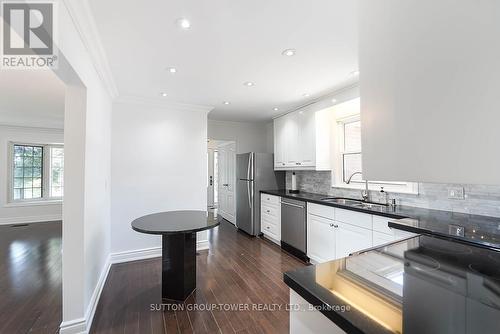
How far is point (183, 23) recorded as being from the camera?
168 cm

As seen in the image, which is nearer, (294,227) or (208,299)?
(208,299)

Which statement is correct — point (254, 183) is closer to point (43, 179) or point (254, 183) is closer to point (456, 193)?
point (456, 193)

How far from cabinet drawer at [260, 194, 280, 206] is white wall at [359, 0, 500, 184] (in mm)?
3253

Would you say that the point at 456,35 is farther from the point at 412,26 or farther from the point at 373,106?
the point at 373,106

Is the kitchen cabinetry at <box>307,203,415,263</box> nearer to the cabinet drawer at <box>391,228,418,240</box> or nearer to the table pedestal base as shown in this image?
the cabinet drawer at <box>391,228,418,240</box>

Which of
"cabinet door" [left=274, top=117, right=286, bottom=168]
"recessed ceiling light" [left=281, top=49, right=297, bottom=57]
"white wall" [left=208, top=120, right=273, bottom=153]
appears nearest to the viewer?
"recessed ceiling light" [left=281, top=49, right=297, bottom=57]

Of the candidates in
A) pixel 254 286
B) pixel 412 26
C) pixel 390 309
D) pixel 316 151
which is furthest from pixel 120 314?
pixel 316 151

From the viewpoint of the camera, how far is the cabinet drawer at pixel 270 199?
157 inches

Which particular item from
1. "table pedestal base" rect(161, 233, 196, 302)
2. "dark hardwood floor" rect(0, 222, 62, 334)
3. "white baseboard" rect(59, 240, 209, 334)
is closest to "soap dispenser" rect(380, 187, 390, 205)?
"table pedestal base" rect(161, 233, 196, 302)

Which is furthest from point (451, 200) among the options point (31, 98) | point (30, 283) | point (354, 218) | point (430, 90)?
point (31, 98)

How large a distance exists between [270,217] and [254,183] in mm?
733

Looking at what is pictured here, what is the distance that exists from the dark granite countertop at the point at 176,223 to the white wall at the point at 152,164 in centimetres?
97

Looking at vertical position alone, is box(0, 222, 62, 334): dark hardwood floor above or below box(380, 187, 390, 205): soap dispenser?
below

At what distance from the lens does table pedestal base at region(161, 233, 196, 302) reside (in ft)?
7.66
